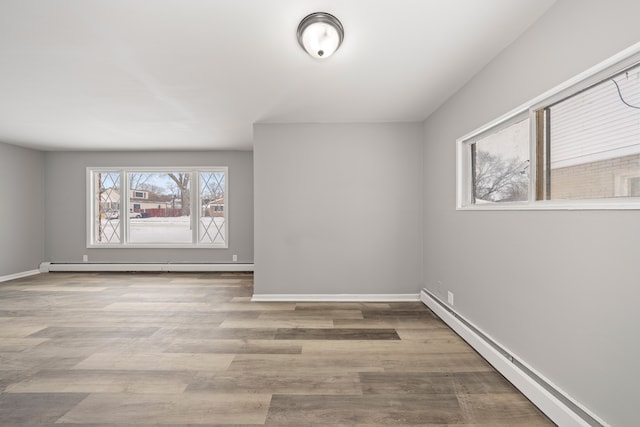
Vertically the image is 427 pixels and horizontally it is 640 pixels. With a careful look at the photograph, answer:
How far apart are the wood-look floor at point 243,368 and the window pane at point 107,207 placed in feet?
7.72

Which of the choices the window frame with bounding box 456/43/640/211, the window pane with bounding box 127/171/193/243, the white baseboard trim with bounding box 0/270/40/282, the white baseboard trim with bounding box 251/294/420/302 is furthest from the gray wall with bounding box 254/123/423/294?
the white baseboard trim with bounding box 0/270/40/282

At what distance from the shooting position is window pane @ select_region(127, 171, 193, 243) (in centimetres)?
599

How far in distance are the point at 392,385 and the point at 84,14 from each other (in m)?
3.05

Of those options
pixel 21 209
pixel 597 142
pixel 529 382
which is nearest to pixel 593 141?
pixel 597 142

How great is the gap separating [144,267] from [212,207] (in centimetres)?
175

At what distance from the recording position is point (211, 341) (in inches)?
107

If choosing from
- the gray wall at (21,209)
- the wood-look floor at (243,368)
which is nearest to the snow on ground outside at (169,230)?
the gray wall at (21,209)

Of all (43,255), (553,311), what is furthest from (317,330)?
(43,255)

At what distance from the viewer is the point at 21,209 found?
5.43 metres

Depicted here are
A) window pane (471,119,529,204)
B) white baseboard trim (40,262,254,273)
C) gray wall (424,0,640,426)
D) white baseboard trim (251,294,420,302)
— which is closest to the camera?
gray wall (424,0,640,426)

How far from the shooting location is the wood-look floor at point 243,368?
→ 5.77ft

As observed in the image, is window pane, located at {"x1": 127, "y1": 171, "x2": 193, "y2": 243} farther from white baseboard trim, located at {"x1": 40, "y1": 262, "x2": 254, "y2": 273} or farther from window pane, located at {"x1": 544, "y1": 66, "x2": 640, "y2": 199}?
window pane, located at {"x1": 544, "y1": 66, "x2": 640, "y2": 199}

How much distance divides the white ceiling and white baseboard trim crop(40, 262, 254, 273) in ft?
9.52

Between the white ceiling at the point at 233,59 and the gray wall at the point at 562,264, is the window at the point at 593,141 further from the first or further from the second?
the white ceiling at the point at 233,59
